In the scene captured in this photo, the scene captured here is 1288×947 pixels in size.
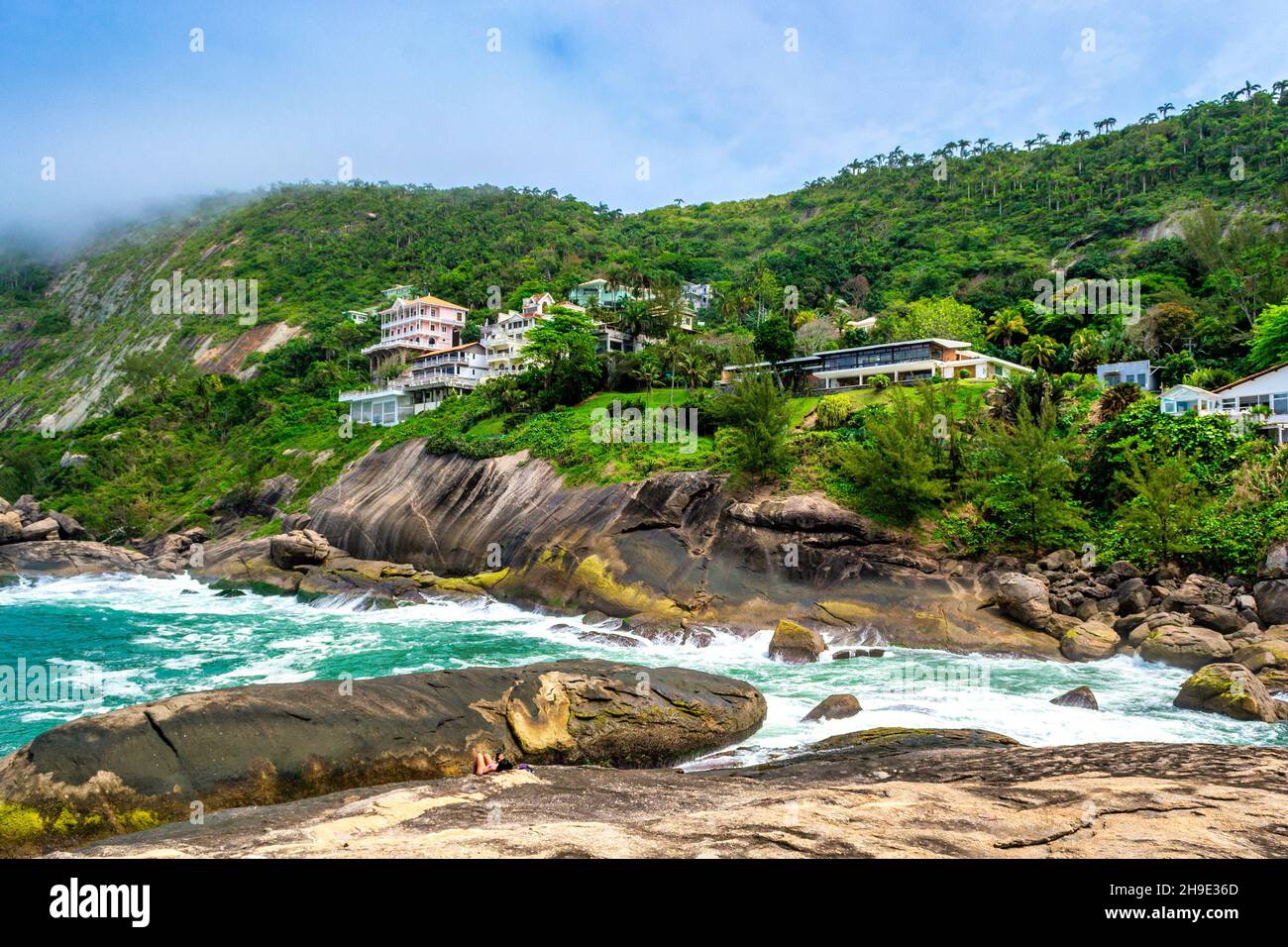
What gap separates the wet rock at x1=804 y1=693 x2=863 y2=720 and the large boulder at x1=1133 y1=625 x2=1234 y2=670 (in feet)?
38.6

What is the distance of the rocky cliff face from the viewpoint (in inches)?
1248

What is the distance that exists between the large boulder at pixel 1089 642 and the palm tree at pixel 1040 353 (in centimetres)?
2896

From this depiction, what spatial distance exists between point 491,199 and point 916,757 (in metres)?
152

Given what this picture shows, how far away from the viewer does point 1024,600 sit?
29.5m

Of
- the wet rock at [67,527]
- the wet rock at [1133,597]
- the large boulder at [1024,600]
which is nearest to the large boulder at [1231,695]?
the wet rock at [1133,597]

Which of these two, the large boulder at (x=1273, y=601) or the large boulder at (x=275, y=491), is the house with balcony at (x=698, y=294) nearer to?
the large boulder at (x=275, y=491)

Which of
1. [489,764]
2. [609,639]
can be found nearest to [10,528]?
[609,639]

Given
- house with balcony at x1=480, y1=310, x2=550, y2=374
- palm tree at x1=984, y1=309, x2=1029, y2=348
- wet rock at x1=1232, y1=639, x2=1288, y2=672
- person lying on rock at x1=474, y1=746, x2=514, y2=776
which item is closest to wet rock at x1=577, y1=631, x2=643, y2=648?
person lying on rock at x1=474, y1=746, x2=514, y2=776

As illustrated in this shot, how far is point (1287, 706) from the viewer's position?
747 inches

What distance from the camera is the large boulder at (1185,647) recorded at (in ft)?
79.3
